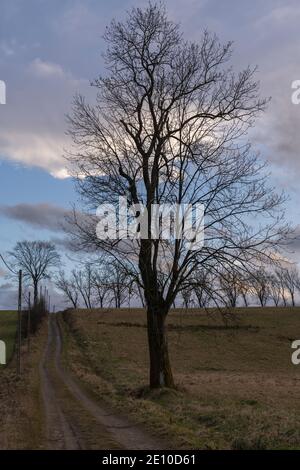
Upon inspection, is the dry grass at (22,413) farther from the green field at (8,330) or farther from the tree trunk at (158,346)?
the green field at (8,330)

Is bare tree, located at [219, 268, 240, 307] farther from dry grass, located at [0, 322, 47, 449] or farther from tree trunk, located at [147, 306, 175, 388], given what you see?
dry grass, located at [0, 322, 47, 449]

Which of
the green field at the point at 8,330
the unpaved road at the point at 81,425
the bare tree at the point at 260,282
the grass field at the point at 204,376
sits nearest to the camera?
the unpaved road at the point at 81,425

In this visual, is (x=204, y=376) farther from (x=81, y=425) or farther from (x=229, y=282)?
(x=81, y=425)

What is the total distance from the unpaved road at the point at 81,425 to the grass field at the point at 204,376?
2.03 feet

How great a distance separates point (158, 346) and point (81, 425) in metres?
8.56

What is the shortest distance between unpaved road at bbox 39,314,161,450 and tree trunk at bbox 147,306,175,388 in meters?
3.06

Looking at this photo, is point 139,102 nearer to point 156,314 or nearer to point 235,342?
point 156,314

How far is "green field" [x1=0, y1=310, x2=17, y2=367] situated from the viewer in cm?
6335

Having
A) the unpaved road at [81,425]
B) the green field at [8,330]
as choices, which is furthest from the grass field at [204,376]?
the green field at [8,330]

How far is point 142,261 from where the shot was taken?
23031 mm

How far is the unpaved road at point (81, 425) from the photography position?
1218 cm

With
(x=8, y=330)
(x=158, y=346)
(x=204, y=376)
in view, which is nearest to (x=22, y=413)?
(x=158, y=346)

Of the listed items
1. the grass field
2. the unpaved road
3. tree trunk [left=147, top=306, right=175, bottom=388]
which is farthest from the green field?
tree trunk [left=147, top=306, right=175, bottom=388]

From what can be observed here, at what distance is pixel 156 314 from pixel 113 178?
5869 mm
